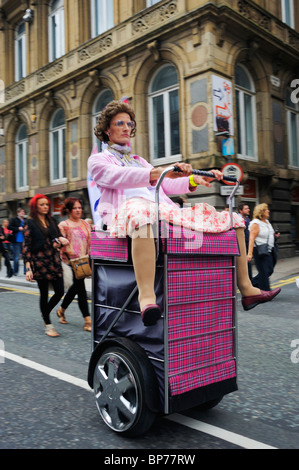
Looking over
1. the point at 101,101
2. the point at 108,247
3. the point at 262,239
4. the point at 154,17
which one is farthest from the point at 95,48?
the point at 108,247

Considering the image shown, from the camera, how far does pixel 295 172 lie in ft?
53.6

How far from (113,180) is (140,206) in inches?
12.9

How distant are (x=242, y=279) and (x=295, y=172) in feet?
47.4

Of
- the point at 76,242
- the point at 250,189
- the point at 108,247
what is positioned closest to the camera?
the point at 108,247

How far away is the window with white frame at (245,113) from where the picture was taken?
48.1 ft

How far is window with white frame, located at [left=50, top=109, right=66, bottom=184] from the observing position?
760 inches

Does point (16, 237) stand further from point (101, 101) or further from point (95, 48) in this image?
point (95, 48)

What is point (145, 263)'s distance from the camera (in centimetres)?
244

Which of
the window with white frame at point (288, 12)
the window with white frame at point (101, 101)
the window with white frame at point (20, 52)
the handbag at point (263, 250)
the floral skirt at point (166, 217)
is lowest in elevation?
the handbag at point (263, 250)

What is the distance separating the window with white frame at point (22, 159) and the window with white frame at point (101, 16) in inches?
272

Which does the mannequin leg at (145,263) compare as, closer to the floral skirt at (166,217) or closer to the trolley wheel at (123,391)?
the floral skirt at (166,217)

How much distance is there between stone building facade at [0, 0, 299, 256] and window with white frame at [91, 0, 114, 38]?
0.05m

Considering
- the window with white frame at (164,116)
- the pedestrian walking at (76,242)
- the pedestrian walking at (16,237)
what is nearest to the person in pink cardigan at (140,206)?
the pedestrian walking at (76,242)

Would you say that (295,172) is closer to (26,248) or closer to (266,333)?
(266,333)
